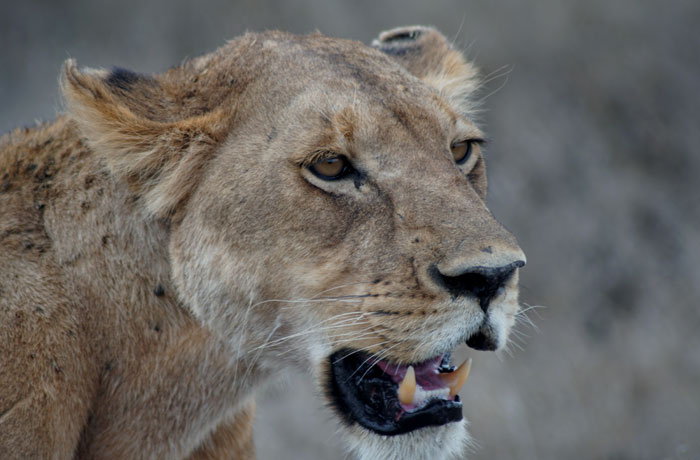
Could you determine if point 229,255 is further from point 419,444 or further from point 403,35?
point 403,35

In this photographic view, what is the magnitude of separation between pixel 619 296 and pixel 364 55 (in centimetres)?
455

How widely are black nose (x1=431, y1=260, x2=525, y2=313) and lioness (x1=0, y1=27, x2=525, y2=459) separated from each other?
0.02m

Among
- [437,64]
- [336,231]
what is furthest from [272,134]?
[437,64]

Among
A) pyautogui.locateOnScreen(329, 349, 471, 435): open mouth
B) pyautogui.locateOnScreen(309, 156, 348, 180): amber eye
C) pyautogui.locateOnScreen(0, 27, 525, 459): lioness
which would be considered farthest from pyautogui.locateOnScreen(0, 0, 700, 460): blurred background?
pyautogui.locateOnScreen(309, 156, 348, 180): amber eye

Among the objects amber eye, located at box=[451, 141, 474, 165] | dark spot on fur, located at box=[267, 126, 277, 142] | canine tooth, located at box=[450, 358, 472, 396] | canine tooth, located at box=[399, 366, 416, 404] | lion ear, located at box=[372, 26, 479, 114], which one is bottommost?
canine tooth, located at box=[399, 366, 416, 404]

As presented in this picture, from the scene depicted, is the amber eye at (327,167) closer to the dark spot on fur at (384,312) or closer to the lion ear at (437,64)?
the dark spot on fur at (384,312)

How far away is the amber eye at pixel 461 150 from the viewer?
3.20 m

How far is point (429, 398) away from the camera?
2.65m

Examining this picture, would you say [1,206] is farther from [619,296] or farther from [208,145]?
[619,296]

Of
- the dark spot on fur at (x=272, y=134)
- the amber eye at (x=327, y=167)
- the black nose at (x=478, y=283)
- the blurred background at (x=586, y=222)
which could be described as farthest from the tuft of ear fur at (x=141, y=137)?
the blurred background at (x=586, y=222)

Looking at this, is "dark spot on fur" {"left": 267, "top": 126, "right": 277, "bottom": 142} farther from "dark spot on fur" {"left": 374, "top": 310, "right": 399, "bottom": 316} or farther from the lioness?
"dark spot on fur" {"left": 374, "top": 310, "right": 399, "bottom": 316}

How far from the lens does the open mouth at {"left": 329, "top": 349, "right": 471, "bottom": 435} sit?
264cm

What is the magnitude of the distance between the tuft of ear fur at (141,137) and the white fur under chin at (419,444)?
1.08 m

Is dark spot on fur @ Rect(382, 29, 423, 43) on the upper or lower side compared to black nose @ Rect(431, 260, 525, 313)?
upper
